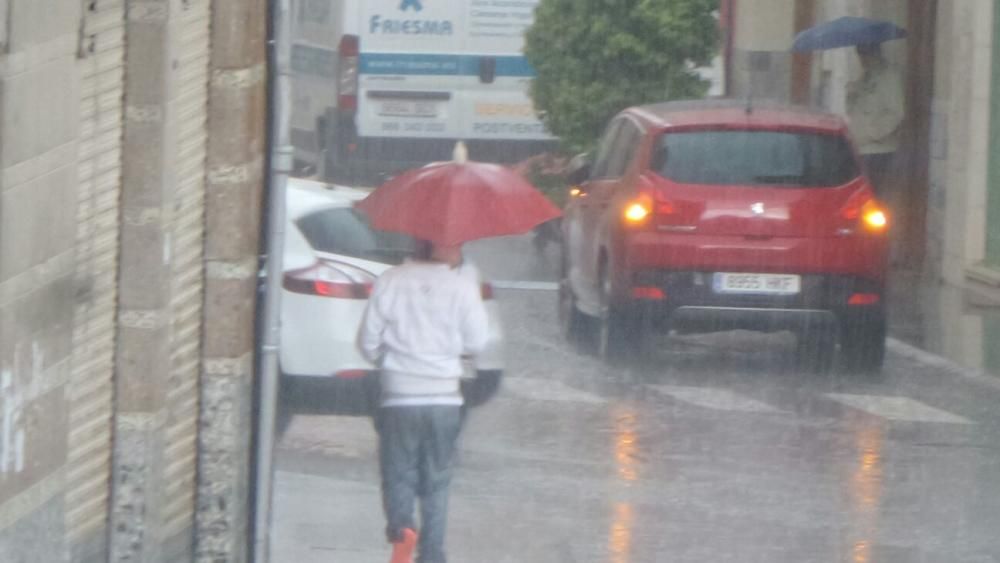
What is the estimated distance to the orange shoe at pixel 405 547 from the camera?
7000 millimetres

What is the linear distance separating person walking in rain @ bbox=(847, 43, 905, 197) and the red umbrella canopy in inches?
442

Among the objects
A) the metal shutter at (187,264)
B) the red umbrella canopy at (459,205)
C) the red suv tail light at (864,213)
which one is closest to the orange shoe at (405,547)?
the metal shutter at (187,264)

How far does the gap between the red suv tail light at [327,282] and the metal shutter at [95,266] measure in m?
4.03

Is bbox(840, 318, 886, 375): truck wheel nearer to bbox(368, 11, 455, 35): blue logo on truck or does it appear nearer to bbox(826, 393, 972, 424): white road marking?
bbox(826, 393, 972, 424): white road marking

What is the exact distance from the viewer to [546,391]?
12.3 metres

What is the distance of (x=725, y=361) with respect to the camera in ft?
45.1

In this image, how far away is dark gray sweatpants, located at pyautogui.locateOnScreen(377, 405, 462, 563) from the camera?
6980mm

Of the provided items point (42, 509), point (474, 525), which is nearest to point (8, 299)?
point (42, 509)

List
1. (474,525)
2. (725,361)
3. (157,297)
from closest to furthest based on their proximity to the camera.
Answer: (157,297), (474,525), (725,361)

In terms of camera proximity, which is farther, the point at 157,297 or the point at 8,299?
the point at 157,297

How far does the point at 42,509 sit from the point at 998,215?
1293 cm

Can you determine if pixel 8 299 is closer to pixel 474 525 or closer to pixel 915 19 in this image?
pixel 474 525

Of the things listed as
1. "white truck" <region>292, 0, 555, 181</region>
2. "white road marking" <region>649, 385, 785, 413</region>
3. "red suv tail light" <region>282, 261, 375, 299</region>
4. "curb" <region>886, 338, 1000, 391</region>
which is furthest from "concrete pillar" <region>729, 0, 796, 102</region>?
"red suv tail light" <region>282, 261, 375, 299</region>

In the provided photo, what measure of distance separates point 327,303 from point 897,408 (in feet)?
12.0
